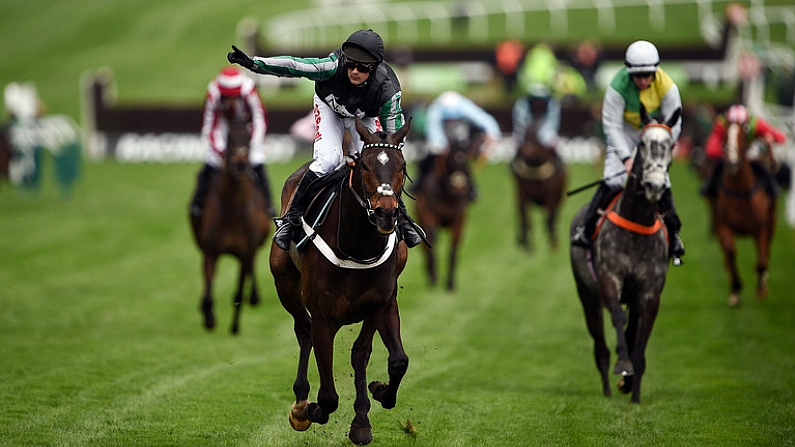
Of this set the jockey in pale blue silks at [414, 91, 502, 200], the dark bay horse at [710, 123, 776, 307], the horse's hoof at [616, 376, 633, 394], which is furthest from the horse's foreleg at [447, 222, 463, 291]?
the horse's hoof at [616, 376, 633, 394]

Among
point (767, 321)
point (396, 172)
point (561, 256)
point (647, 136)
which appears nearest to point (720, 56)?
point (561, 256)

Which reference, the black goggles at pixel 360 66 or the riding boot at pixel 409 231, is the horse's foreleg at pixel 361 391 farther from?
the black goggles at pixel 360 66

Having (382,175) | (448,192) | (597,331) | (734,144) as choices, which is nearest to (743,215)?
(734,144)

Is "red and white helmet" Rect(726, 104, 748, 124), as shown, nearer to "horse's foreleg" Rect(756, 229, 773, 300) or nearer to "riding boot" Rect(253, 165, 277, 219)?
"horse's foreleg" Rect(756, 229, 773, 300)

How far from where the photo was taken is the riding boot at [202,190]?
39.2ft

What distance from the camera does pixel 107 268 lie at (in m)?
15.9

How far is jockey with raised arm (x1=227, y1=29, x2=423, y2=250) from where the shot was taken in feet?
22.7

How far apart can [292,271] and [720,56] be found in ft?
91.3

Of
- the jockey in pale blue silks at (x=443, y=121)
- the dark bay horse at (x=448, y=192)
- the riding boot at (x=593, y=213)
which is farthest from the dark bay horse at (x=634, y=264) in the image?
the jockey in pale blue silks at (x=443, y=121)

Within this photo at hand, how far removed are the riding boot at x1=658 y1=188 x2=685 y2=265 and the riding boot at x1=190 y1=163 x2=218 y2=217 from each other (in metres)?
5.03

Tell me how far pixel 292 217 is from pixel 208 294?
4.57 m

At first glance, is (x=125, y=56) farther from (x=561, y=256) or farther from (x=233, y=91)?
(x=233, y=91)

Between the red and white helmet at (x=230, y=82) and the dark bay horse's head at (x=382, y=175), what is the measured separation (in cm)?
527

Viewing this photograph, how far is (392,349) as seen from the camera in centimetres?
686
